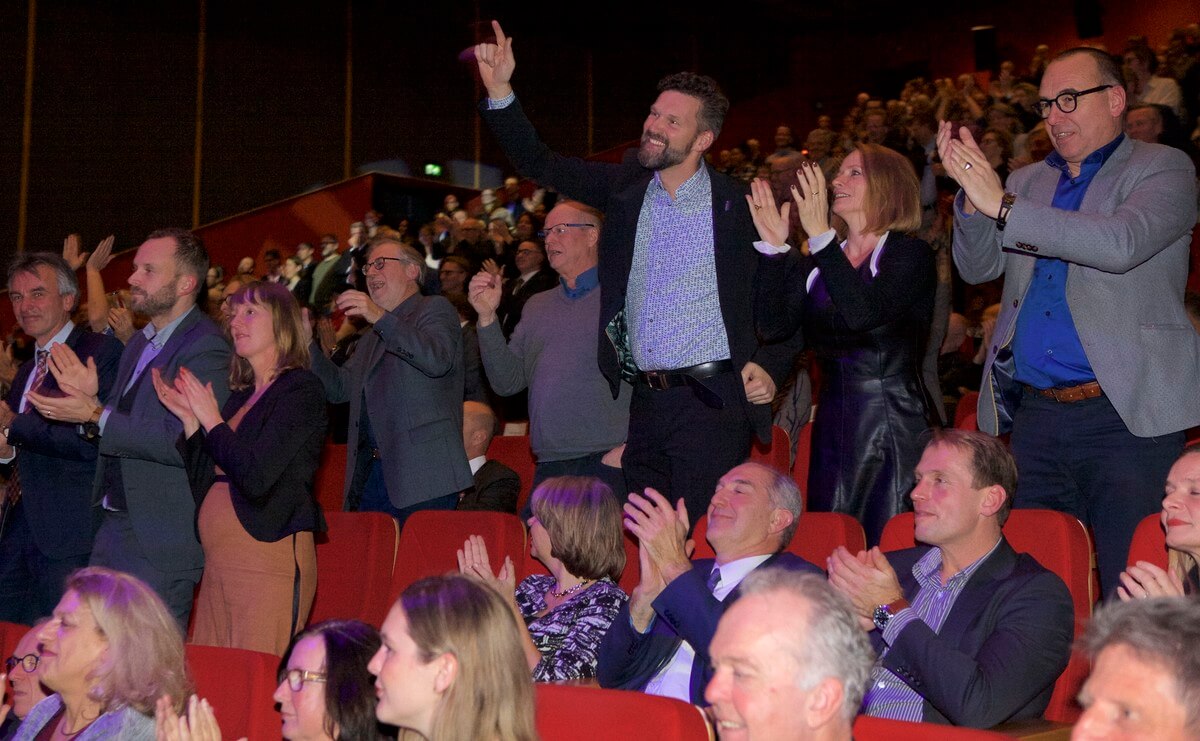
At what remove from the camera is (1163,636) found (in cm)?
134

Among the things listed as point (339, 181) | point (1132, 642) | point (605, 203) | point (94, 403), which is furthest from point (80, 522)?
point (339, 181)

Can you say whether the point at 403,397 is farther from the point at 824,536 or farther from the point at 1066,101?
the point at 1066,101

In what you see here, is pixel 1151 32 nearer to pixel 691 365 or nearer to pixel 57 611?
pixel 691 365

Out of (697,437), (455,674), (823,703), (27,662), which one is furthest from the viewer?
(697,437)

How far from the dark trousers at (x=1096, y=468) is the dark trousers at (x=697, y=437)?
0.68 metres

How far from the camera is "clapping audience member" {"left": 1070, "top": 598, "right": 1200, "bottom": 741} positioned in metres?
1.31

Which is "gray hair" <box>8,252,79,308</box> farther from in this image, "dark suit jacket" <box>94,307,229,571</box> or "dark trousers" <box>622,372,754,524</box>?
"dark trousers" <box>622,372,754,524</box>

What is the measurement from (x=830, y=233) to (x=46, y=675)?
1.94 metres

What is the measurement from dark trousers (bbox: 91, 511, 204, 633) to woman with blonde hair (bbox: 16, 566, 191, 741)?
0.86m

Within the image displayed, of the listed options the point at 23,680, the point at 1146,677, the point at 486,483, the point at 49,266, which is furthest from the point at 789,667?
the point at 49,266

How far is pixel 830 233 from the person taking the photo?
9.67 feet

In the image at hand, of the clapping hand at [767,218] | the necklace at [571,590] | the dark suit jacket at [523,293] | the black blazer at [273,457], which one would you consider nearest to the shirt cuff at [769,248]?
the clapping hand at [767,218]

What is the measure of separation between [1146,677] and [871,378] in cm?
174

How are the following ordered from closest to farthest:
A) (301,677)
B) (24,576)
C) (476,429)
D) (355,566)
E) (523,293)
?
(301,677), (355,566), (24,576), (476,429), (523,293)
